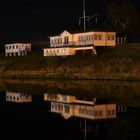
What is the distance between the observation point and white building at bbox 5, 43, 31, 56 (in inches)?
5212

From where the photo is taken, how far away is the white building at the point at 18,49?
13238cm

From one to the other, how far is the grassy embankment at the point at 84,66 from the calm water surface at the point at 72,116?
29.0m

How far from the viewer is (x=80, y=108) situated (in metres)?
40.0

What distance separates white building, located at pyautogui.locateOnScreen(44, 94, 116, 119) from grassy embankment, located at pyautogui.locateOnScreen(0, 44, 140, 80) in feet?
108

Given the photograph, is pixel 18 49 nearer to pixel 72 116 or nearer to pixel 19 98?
pixel 19 98

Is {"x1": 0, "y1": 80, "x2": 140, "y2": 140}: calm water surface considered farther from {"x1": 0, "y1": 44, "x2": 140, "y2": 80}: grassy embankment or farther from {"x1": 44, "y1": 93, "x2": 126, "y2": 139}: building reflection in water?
{"x1": 0, "y1": 44, "x2": 140, "y2": 80}: grassy embankment

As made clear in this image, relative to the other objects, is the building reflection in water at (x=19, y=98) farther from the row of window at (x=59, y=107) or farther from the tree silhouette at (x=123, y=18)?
the tree silhouette at (x=123, y=18)

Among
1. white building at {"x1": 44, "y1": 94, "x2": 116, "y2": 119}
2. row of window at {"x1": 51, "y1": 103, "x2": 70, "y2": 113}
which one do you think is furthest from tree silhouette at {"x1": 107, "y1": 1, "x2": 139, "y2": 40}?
row of window at {"x1": 51, "y1": 103, "x2": 70, "y2": 113}

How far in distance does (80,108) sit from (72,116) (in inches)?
207

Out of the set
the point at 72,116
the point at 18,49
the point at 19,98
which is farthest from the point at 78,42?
the point at 72,116

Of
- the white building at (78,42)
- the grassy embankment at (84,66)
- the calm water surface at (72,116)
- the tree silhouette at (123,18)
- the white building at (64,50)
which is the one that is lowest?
the calm water surface at (72,116)

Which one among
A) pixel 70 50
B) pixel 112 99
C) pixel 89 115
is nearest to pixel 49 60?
pixel 70 50

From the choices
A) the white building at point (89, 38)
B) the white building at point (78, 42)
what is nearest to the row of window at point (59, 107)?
the white building at point (78, 42)

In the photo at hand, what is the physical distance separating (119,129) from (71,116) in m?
6.81
